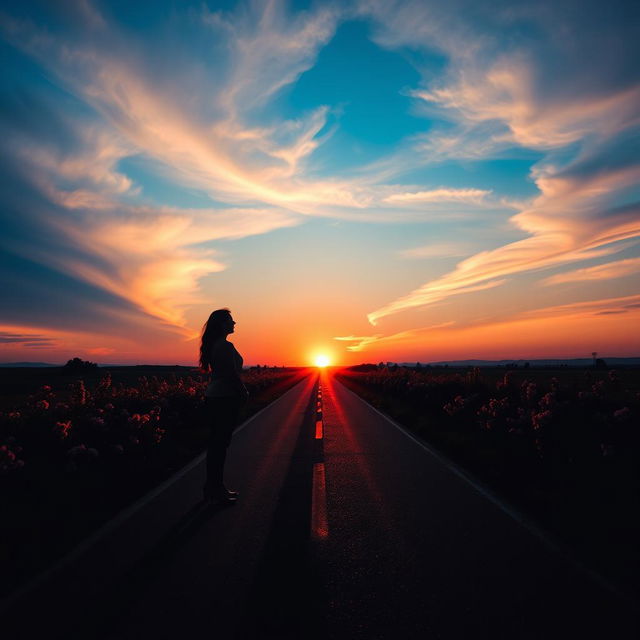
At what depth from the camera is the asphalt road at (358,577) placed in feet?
10.4

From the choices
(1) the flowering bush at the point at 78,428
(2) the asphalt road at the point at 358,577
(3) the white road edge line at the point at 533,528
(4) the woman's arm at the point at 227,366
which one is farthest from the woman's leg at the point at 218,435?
(3) the white road edge line at the point at 533,528

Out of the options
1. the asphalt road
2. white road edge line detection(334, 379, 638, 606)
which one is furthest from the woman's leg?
white road edge line detection(334, 379, 638, 606)

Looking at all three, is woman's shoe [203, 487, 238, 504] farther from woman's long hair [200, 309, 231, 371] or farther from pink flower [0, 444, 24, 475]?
pink flower [0, 444, 24, 475]

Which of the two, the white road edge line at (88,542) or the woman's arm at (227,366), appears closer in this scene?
the white road edge line at (88,542)

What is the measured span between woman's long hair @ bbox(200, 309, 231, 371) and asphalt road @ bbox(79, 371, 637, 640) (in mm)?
1986

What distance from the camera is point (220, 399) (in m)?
6.50

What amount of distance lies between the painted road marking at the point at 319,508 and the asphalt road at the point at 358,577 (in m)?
0.02

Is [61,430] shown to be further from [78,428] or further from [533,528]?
[533,528]

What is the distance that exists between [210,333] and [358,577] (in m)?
4.00

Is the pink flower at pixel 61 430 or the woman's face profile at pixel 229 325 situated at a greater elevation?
Answer: the woman's face profile at pixel 229 325

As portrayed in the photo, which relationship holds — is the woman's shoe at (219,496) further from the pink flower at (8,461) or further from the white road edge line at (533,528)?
the white road edge line at (533,528)

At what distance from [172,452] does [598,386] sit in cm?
854

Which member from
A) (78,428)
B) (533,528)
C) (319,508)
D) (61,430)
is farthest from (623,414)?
(78,428)

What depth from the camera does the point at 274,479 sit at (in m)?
7.50
